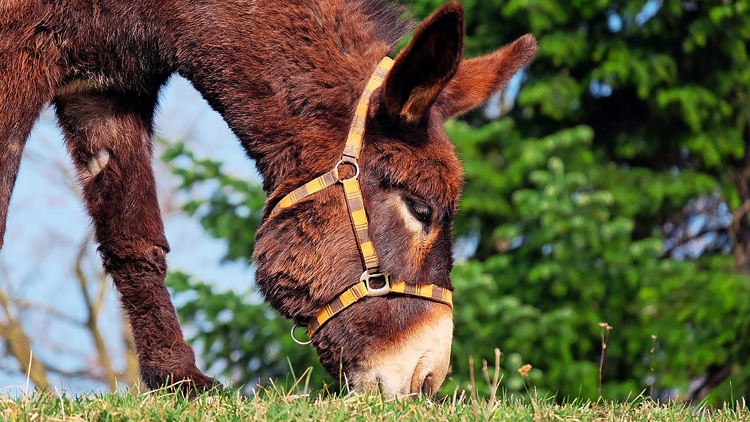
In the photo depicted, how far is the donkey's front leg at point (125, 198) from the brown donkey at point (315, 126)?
74 millimetres

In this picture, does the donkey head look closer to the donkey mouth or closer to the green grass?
the donkey mouth

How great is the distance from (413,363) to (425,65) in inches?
46.4

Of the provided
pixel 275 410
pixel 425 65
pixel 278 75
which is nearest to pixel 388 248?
pixel 425 65

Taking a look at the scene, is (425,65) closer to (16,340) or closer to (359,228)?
(359,228)

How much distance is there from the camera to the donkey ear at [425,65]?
2982 millimetres

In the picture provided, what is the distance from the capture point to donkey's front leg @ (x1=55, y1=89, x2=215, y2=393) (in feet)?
12.7

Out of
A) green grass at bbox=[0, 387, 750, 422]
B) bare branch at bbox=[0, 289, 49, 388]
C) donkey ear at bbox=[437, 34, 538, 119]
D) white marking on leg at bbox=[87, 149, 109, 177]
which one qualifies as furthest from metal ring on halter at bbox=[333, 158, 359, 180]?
bare branch at bbox=[0, 289, 49, 388]

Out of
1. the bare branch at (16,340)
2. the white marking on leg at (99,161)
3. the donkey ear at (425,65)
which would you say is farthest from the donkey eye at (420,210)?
the bare branch at (16,340)

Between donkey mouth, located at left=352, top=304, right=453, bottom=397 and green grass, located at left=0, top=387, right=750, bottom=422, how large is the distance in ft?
1.16

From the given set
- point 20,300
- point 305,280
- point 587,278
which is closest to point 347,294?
point 305,280

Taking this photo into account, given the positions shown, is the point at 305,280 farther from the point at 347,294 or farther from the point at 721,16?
the point at 721,16

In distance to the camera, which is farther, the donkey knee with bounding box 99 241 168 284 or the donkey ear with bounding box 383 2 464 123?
the donkey knee with bounding box 99 241 168 284

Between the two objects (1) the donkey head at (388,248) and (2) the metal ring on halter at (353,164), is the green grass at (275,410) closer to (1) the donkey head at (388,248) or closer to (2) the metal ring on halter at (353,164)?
(1) the donkey head at (388,248)

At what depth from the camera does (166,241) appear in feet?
13.3
